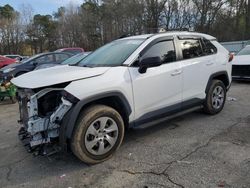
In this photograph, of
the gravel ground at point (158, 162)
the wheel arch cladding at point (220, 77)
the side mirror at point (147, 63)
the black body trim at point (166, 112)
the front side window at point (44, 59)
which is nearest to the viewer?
the gravel ground at point (158, 162)

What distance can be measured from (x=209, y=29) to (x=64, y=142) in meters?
38.0

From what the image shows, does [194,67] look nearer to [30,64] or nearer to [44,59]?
[30,64]

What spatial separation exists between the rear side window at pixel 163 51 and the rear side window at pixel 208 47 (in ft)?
3.28

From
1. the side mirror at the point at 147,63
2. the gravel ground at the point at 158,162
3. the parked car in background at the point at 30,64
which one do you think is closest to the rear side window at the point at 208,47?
the gravel ground at the point at 158,162

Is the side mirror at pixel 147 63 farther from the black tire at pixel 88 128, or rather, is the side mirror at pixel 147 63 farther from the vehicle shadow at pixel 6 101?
the vehicle shadow at pixel 6 101

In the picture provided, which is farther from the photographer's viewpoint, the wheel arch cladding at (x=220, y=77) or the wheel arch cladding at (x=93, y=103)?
the wheel arch cladding at (x=220, y=77)

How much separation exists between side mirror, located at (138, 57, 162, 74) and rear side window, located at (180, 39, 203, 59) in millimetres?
1065

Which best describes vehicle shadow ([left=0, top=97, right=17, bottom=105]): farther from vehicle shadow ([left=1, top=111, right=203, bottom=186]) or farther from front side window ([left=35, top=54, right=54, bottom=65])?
vehicle shadow ([left=1, top=111, right=203, bottom=186])

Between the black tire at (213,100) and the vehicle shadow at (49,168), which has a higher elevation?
the black tire at (213,100)

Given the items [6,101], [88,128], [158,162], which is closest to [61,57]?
[6,101]

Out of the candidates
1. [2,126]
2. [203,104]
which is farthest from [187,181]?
[2,126]

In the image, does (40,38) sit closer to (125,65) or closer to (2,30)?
(2,30)

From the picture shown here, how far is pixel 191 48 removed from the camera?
5.29m

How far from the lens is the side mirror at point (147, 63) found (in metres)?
4.14
